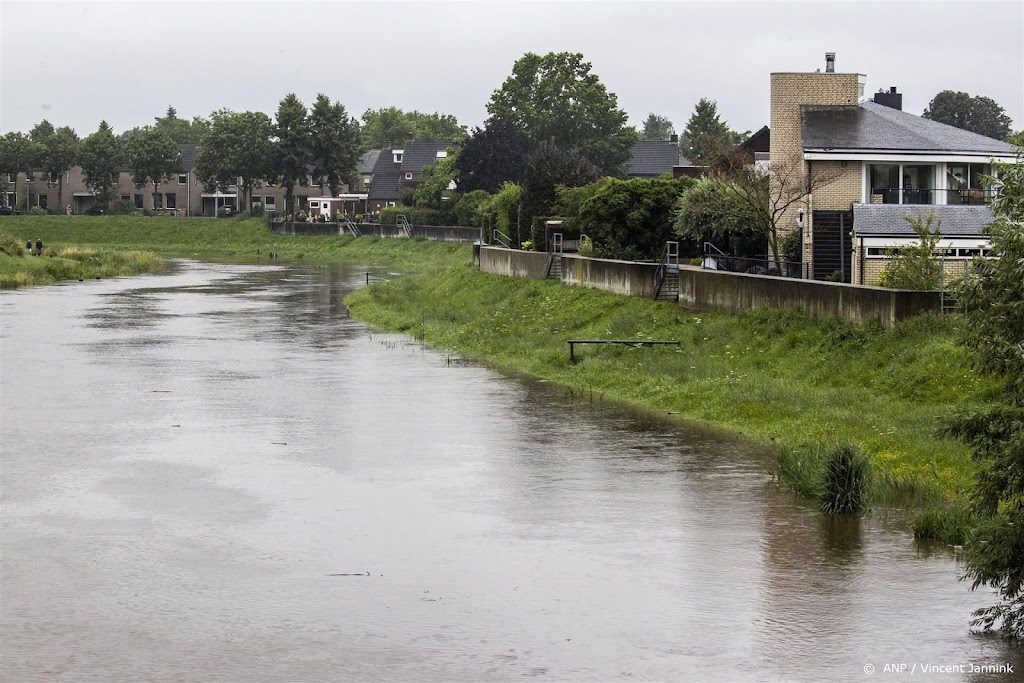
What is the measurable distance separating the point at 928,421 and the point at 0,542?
49.9 ft

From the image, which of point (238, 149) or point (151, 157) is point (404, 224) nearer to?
point (238, 149)

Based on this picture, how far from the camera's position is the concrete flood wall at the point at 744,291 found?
29656 millimetres

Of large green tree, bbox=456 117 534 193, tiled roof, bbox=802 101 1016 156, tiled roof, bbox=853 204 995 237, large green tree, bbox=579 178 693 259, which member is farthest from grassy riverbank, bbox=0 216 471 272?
tiled roof, bbox=853 204 995 237

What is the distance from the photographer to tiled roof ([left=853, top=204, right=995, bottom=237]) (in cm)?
4362

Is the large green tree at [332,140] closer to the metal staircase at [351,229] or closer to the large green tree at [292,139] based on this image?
the large green tree at [292,139]

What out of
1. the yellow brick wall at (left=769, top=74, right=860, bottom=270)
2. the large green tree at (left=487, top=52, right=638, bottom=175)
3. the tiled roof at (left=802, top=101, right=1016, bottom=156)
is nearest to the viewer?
the tiled roof at (left=802, top=101, right=1016, bottom=156)

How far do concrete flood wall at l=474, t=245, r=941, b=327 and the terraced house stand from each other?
667cm

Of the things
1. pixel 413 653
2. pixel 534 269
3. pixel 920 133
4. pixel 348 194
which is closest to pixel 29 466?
pixel 413 653

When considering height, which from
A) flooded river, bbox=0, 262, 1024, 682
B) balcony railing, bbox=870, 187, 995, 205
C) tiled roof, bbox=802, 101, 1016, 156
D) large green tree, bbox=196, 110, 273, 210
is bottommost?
flooded river, bbox=0, 262, 1024, 682

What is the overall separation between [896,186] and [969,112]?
11831 centimetres

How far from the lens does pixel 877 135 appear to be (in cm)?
4972

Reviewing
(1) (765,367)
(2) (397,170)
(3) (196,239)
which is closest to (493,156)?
(3) (196,239)

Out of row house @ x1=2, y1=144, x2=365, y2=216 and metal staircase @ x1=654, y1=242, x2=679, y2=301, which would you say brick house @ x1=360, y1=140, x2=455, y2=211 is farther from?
metal staircase @ x1=654, y1=242, x2=679, y2=301

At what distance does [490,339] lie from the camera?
4381cm
